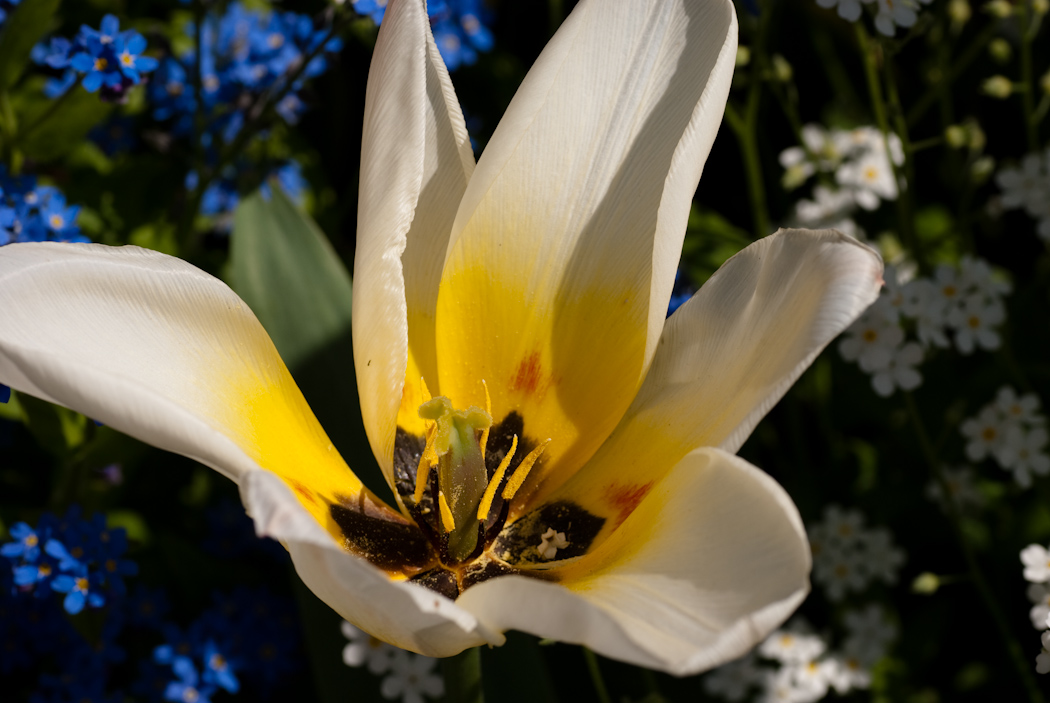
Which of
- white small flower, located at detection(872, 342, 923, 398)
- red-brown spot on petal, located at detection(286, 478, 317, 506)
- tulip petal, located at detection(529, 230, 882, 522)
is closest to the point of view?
tulip petal, located at detection(529, 230, 882, 522)

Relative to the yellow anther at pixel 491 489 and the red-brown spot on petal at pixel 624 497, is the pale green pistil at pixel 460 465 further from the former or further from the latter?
the red-brown spot on petal at pixel 624 497

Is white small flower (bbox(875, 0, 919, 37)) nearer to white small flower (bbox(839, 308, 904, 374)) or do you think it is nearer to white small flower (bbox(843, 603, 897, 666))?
white small flower (bbox(839, 308, 904, 374))

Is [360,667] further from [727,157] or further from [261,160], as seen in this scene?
[727,157]

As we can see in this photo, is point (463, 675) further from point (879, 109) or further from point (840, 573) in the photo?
point (879, 109)

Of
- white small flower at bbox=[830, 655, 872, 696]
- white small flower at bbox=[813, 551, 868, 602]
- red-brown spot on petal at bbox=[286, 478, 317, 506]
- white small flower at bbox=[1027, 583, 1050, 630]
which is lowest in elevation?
white small flower at bbox=[830, 655, 872, 696]

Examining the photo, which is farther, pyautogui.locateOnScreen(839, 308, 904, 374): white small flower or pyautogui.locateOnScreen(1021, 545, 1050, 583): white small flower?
pyautogui.locateOnScreen(839, 308, 904, 374): white small flower

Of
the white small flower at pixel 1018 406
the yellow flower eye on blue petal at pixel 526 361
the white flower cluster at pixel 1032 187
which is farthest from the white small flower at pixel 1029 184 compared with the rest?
the yellow flower eye on blue petal at pixel 526 361

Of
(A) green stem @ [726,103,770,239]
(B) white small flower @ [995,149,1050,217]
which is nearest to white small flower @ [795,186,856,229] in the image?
(A) green stem @ [726,103,770,239]
